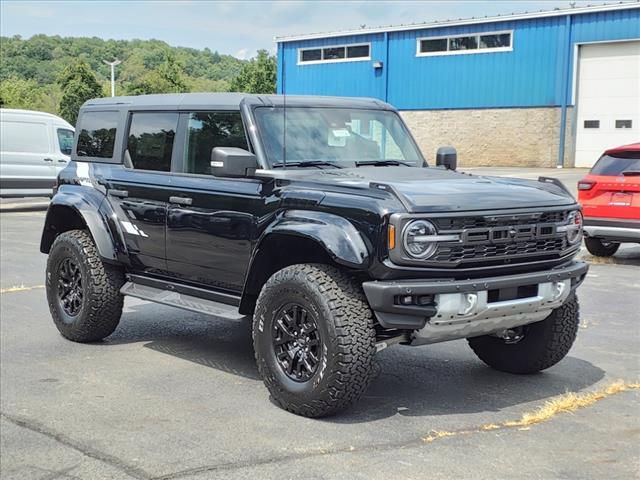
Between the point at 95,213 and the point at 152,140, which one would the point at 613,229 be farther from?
the point at 95,213

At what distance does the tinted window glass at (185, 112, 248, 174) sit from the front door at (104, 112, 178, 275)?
0.20 meters

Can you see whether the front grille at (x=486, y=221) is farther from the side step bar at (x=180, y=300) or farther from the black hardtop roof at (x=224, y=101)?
the black hardtop roof at (x=224, y=101)

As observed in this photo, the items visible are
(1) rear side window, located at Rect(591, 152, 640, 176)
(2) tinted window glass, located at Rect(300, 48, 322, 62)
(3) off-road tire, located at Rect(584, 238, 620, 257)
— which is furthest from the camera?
(2) tinted window glass, located at Rect(300, 48, 322, 62)

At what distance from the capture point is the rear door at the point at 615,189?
35.5ft

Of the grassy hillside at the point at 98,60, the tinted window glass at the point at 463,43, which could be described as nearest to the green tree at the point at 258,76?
the grassy hillside at the point at 98,60

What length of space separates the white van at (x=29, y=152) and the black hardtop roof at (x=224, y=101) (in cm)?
1320

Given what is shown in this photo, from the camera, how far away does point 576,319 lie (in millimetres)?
5660

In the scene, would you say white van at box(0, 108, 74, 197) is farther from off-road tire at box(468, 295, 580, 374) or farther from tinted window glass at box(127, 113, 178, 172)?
off-road tire at box(468, 295, 580, 374)

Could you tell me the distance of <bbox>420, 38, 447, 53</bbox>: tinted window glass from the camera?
3641cm

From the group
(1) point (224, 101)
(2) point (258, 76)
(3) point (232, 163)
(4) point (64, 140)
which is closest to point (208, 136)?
(1) point (224, 101)

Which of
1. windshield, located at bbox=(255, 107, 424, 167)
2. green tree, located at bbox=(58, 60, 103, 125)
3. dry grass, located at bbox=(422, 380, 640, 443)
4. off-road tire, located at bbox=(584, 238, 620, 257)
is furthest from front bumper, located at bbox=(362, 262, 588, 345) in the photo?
green tree, located at bbox=(58, 60, 103, 125)

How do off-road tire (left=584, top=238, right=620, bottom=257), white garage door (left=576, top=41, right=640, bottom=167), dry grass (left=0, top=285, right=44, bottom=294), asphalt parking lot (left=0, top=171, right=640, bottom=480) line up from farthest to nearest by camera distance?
white garage door (left=576, top=41, right=640, bottom=167) < off-road tire (left=584, top=238, right=620, bottom=257) < dry grass (left=0, top=285, right=44, bottom=294) < asphalt parking lot (left=0, top=171, right=640, bottom=480)

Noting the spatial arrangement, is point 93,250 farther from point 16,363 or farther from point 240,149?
point 240,149

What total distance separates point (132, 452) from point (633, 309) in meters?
5.58
